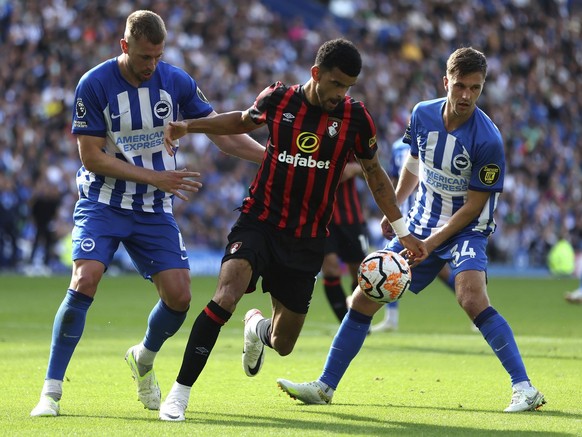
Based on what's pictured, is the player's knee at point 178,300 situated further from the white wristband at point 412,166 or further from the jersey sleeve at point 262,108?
the white wristband at point 412,166

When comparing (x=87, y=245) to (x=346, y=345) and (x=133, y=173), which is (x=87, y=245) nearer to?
(x=133, y=173)

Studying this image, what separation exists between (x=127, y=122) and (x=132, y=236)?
27.6 inches

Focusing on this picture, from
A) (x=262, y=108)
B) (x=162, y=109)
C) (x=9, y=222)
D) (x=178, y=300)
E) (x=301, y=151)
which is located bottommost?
(x=9, y=222)

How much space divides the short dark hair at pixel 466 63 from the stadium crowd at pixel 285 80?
1629cm

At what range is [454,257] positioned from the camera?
297 inches

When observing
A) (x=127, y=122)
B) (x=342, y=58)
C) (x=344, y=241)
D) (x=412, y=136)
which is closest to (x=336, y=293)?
(x=344, y=241)

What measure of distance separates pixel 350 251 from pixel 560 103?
22.3 m

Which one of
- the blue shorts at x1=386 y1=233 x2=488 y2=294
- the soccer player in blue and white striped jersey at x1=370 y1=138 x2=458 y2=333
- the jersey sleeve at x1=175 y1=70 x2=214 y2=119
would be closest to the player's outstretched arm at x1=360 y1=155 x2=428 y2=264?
the blue shorts at x1=386 y1=233 x2=488 y2=294

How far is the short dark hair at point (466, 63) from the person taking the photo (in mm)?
7246

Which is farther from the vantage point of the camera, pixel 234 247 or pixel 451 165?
pixel 451 165

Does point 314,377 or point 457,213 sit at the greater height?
point 457,213

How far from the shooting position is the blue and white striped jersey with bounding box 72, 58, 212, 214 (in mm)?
6832

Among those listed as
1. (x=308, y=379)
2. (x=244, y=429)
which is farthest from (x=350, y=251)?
(x=244, y=429)

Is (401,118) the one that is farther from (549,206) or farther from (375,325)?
(375,325)
